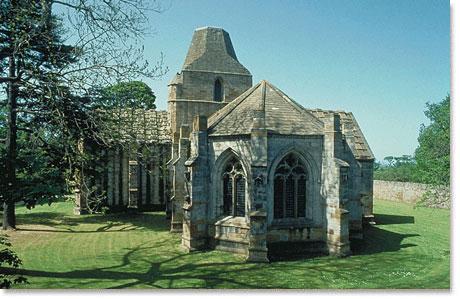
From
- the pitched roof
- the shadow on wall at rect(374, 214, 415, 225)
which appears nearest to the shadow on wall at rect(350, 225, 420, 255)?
the shadow on wall at rect(374, 214, 415, 225)

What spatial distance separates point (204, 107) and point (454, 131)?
11.2 m

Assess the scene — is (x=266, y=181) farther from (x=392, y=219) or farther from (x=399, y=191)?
(x=399, y=191)

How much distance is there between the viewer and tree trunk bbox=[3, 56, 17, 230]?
5.61 metres

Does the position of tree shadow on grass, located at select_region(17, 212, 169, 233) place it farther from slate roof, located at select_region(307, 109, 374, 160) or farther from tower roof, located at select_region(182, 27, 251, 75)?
slate roof, located at select_region(307, 109, 374, 160)

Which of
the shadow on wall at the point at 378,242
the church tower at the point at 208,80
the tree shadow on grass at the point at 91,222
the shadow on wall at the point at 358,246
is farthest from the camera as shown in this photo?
the church tower at the point at 208,80

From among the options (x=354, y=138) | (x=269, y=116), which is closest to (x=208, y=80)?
(x=269, y=116)

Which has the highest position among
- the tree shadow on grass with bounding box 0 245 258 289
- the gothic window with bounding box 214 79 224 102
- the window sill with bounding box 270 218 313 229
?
the gothic window with bounding box 214 79 224 102

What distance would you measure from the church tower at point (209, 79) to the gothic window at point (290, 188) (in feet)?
22.1

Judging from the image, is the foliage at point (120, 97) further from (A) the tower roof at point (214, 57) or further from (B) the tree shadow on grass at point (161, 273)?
(A) the tower roof at point (214, 57)

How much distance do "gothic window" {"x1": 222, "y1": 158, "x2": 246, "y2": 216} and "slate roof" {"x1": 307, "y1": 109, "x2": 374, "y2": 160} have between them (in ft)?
18.6

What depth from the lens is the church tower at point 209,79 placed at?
1698 centimetres

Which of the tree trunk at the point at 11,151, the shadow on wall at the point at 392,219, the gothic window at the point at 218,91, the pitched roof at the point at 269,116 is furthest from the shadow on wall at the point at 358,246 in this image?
the gothic window at the point at 218,91

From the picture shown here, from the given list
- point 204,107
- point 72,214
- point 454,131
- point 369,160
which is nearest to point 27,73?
point 454,131

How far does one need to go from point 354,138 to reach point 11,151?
1356 cm
